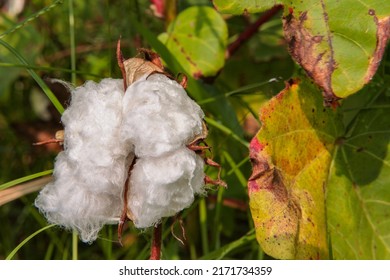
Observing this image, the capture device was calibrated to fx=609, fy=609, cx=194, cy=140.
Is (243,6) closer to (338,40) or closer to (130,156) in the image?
(338,40)

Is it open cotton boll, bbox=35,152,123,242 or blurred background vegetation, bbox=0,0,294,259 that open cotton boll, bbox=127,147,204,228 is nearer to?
open cotton boll, bbox=35,152,123,242

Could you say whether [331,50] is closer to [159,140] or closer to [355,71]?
[355,71]

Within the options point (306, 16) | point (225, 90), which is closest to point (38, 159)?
point (225, 90)

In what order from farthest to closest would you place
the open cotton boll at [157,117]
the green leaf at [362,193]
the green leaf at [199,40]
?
the green leaf at [199,40] < the green leaf at [362,193] < the open cotton boll at [157,117]

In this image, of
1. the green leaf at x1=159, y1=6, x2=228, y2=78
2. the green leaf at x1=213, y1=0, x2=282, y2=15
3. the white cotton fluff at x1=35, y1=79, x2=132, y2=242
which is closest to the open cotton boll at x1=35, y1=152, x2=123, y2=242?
the white cotton fluff at x1=35, y1=79, x2=132, y2=242

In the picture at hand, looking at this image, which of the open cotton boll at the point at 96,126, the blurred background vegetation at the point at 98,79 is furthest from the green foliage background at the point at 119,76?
the open cotton boll at the point at 96,126

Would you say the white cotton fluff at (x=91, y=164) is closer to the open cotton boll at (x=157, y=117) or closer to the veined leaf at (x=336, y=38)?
the open cotton boll at (x=157, y=117)

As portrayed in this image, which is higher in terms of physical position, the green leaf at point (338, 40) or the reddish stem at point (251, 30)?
the green leaf at point (338, 40)
